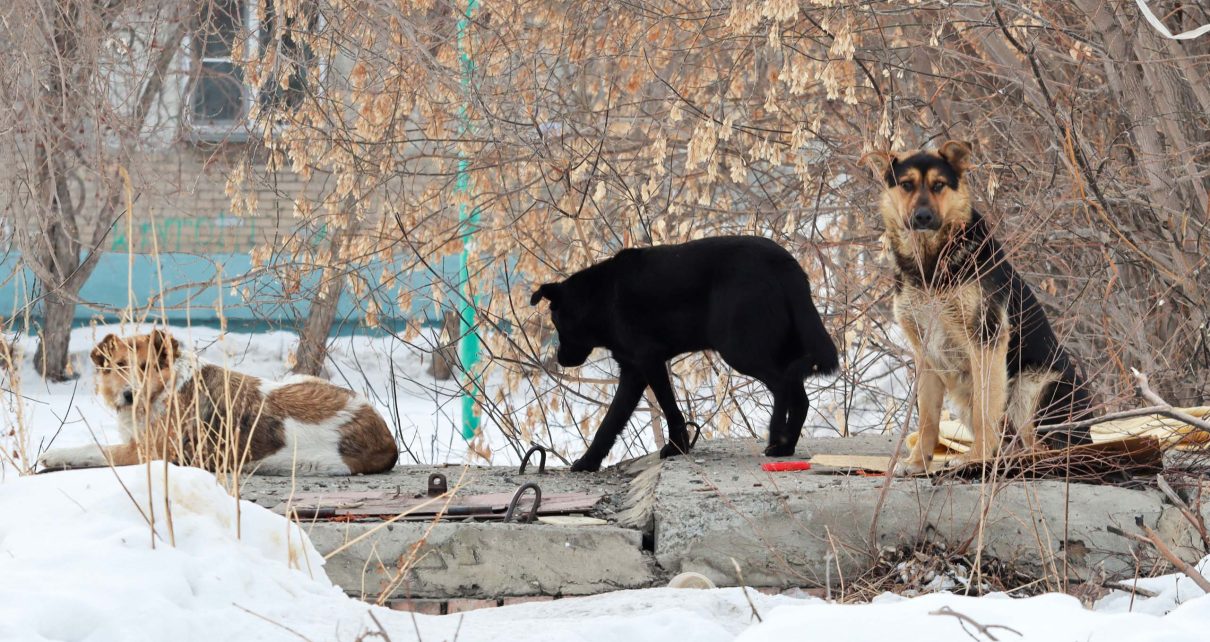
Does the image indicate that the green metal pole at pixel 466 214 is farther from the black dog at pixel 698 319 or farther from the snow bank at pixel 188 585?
the snow bank at pixel 188 585

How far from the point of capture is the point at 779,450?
21.1 feet

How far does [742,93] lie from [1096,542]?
5238 mm

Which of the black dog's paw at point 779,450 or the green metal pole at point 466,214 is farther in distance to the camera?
the green metal pole at point 466,214

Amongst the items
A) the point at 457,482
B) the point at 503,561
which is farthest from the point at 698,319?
the point at 503,561

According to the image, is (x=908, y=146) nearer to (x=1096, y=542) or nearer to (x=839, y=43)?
(x=839, y=43)

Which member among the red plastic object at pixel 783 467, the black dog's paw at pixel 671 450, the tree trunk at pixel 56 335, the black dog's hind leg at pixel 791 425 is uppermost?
the black dog's hind leg at pixel 791 425

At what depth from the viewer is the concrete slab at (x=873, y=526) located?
506 cm

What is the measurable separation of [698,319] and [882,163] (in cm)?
121

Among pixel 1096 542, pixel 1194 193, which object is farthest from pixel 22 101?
pixel 1194 193

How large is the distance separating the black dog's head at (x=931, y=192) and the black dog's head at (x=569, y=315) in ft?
5.92

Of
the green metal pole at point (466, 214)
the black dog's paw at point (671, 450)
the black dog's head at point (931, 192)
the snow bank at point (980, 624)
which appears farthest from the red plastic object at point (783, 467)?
the green metal pole at point (466, 214)

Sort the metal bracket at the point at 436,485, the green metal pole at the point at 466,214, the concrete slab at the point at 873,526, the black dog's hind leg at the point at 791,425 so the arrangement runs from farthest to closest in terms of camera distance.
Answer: the green metal pole at the point at 466,214 < the black dog's hind leg at the point at 791,425 < the metal bracket at the point at 436,485 < the concrete slab at the point at 873,526

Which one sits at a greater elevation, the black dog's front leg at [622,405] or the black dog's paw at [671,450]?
the black dog's front leg at [622,405]

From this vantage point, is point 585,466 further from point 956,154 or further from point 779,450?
point 956,154
